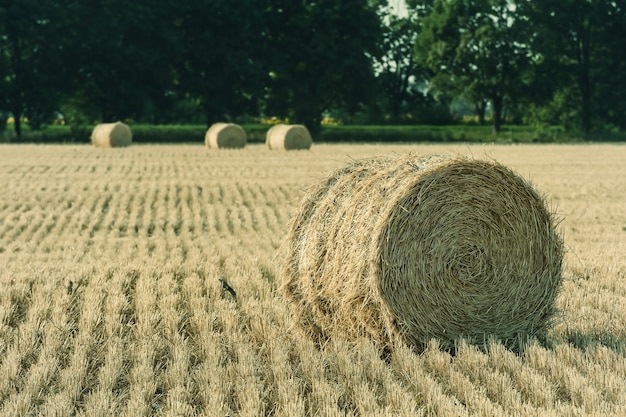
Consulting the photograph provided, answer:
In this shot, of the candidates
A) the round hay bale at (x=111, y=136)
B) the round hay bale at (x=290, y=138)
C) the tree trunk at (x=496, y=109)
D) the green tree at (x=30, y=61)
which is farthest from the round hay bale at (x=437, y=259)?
the tree trunk at (x=496, y=109)

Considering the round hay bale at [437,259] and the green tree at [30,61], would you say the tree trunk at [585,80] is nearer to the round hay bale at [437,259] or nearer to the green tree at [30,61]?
the green tree at [30,61]

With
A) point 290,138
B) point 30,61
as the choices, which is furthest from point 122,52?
point 290,138

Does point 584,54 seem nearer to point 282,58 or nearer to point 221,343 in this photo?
point 282,58

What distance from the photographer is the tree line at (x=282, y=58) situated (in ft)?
142

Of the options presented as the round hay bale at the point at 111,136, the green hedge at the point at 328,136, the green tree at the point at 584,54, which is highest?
the green tree at the point at 584,54

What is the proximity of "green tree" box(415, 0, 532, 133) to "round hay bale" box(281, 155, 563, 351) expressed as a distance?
148 feet

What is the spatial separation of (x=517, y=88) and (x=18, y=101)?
2718 cm

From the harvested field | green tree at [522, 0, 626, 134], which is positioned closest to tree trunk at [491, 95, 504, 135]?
green tree at [522, 0, 626, 134]

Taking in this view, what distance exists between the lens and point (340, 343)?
6.07m

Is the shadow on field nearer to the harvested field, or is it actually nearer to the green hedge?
the harvested field

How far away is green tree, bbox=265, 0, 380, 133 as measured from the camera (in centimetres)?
4756

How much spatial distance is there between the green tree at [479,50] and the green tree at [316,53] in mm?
6181

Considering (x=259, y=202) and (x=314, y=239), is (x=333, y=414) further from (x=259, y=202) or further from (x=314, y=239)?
(x=259, y=202)

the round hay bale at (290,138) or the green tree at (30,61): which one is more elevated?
the green tree at (30,61)
